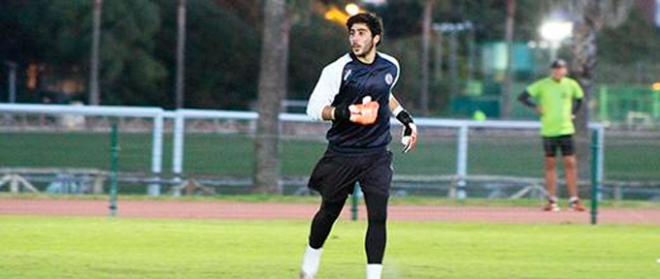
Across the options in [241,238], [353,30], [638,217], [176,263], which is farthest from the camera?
[638,217]

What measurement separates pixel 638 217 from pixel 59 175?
8160mm

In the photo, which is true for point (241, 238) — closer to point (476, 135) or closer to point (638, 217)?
point (638, 217)

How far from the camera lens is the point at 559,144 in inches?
872

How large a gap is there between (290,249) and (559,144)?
703cm

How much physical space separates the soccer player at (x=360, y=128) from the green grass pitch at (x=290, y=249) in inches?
53.8

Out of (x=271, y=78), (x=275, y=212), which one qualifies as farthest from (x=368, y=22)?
(x=271, y=78)

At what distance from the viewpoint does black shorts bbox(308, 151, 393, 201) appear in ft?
39.5

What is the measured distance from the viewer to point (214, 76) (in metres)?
69.8

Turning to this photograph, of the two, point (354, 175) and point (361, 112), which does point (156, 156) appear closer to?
point (354, 175)

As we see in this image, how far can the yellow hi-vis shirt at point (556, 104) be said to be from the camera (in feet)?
72.2

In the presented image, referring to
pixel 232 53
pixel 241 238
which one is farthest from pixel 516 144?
pixel 232 53

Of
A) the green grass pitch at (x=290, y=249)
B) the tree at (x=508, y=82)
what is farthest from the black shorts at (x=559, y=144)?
the tree at (x=508, y=82)

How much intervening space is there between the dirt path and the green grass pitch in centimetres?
134

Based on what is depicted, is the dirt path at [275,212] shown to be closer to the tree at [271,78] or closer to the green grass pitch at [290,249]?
the green grass pitch at [290,249]
